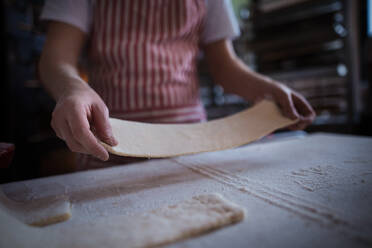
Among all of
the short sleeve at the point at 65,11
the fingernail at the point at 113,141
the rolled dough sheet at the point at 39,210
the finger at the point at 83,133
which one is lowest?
the rolled dough sheet at the point at 39,210

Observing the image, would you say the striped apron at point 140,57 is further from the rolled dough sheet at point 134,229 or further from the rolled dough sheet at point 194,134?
the rolled dough sheet at point 134,229

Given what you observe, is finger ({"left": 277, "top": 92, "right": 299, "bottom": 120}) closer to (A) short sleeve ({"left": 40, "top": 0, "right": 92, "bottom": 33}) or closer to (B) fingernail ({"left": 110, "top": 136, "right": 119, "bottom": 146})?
(B) fingernail ({"left": 110, "top": 136, "right": 119, "bottom": 146})

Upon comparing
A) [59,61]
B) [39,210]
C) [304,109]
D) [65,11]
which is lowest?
[39,210]

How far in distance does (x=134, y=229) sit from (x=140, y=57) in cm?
57

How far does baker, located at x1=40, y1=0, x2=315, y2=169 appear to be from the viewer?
0.70 m

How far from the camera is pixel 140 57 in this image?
773mm

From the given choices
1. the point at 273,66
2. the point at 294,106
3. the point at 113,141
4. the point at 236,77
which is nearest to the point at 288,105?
the point at 294,106

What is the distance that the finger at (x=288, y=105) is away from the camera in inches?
27.1

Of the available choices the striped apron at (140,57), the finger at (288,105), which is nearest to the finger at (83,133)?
the striped apron at (140,57)

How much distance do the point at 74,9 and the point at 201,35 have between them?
0.44 meters

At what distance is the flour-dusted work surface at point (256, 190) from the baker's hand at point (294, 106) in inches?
3.1

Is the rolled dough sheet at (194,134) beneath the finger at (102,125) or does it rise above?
beneath

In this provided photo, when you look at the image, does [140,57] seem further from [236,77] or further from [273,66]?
[273,66]

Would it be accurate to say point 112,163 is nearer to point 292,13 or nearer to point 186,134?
point 186,134
